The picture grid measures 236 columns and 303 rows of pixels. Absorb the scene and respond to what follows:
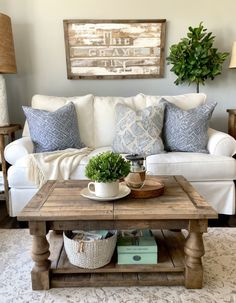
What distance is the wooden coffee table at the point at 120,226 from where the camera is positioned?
1.36m

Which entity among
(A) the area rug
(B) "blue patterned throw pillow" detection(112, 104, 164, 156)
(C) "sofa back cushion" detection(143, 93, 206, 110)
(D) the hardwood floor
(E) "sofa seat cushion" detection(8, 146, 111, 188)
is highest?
(C) "sofa back cushion" detection(143, 93, 206, 110)

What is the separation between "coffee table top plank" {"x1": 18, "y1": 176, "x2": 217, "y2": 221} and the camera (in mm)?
1353

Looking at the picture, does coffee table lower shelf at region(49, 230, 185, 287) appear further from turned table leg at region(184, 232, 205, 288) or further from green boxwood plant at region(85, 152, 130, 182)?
green boxwood plant at region(85, 152, 130, 182)

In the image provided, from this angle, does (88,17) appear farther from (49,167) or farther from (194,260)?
(194,260)

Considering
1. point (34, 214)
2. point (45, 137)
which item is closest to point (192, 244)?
point (34, 214)

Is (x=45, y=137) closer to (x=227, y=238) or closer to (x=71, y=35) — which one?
(x=71, y=35)

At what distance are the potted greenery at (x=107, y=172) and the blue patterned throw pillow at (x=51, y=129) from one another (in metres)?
1.08

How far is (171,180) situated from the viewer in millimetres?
1842

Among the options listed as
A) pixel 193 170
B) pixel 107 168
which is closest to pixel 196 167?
pixel 193 170

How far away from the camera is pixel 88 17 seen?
121 inches

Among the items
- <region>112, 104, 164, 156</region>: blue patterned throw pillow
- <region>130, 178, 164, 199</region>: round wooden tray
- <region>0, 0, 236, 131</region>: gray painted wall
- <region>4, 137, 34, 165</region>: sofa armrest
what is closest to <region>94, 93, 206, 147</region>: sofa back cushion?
<region>112, 104, 164, 156</region>: blue patterned throw pillow

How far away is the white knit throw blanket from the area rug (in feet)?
1.92

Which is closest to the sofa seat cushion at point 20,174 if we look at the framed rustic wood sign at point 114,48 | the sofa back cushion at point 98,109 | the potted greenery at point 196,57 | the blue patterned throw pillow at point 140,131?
the blue patterned throw pillow at point 140,131

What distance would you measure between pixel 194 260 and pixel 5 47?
2.34 meters
